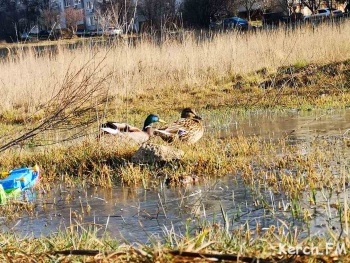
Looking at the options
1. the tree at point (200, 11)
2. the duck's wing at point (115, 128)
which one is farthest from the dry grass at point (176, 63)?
the tree at point (200, 11)

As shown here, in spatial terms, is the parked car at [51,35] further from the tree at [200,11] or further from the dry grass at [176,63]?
the tree at [200,11]

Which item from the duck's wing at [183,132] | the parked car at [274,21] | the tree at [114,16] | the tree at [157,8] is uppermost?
the tree at [114,16]

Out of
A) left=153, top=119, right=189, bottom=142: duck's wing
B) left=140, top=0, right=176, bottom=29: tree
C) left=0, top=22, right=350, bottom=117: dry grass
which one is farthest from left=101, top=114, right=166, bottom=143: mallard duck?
left=140, top=0, right=176, bottom=29: tree

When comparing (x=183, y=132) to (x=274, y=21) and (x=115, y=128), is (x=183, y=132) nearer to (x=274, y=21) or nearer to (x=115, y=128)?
(x=115, y=128)

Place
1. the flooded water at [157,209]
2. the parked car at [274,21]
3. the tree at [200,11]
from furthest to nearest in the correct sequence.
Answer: the tree at [200,11]
the parked car at [274,21]
the flooded water at [157,209]

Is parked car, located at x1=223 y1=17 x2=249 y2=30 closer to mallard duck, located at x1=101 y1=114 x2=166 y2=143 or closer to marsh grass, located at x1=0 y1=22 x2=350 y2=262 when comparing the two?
marsh grass, located at x1=0 y1=22 x2=350 y2=262

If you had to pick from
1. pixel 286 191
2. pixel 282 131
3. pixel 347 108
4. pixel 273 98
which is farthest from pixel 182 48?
pixel 286 191

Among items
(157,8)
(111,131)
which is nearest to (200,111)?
(111,131)

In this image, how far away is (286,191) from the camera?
5434 mm

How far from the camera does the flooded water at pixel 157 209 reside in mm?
4512

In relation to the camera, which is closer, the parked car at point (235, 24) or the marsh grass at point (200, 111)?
the marsh grass at point (200, 111)

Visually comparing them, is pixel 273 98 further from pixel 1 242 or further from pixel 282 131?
pixel 1 242

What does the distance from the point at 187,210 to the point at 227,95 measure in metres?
9.63

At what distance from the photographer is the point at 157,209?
5.26m
